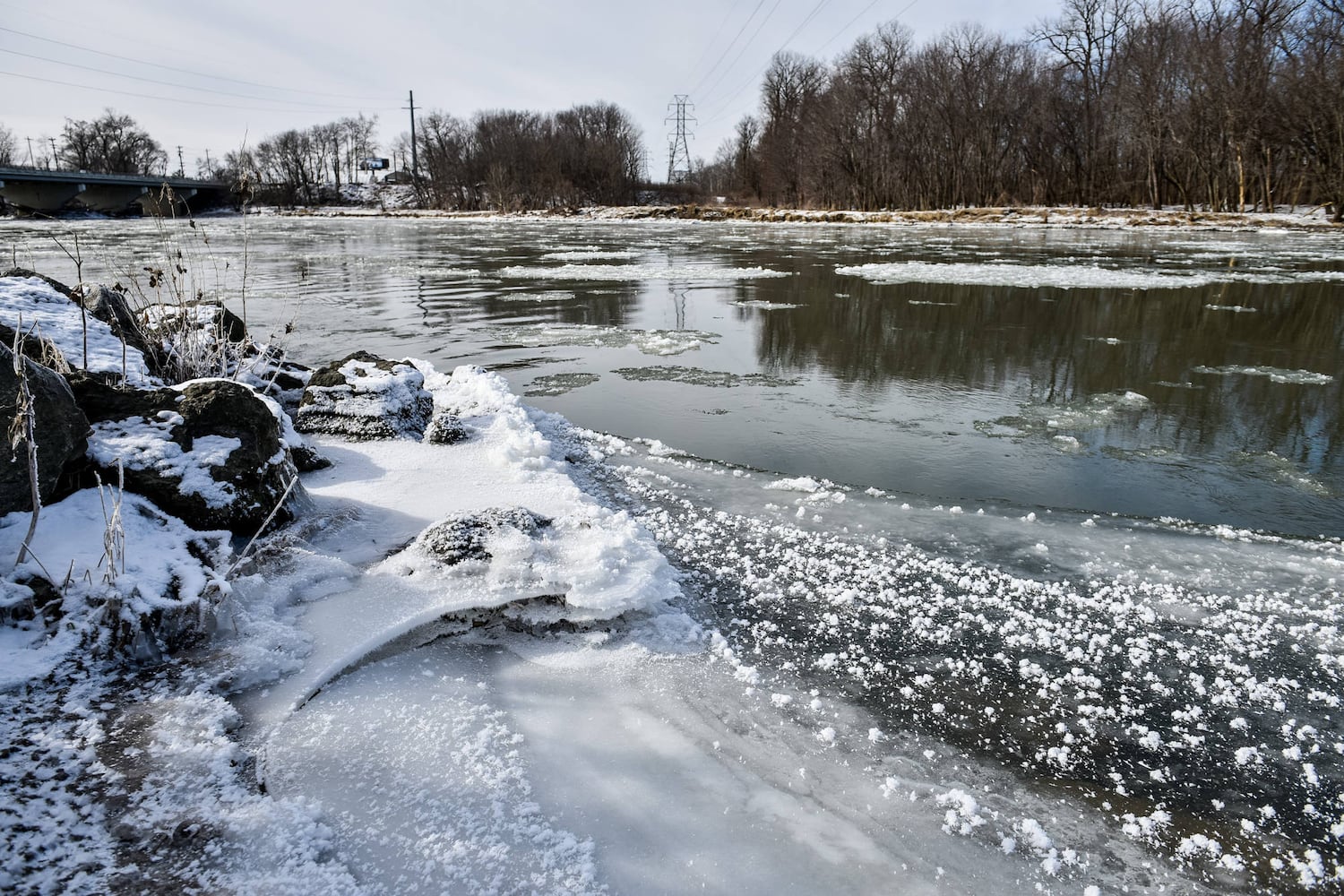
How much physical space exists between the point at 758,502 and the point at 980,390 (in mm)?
3332

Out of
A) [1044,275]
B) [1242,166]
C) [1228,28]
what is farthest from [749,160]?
[1044,275]

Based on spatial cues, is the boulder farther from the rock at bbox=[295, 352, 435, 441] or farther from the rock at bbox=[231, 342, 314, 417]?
the rock at bbox=[295, 352, 435, 441]

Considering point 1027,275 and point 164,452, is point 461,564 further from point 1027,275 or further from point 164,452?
point 1027,275

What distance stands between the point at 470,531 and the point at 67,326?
347cm

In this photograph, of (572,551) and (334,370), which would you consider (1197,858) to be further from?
(334,370)

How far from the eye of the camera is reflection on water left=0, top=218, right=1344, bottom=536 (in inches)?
182

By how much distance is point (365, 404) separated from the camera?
203 inches

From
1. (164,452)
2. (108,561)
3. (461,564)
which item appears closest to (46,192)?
(164,452)

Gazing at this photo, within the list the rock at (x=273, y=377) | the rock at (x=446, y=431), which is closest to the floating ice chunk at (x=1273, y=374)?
the rock at (x=446, y=431)

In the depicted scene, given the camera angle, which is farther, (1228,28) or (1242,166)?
(1228,28)

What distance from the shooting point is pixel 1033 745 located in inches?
90.7

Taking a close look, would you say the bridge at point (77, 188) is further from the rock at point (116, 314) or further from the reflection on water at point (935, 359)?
the rock at point (116, 314)

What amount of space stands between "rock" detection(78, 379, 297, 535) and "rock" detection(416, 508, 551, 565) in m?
0.78

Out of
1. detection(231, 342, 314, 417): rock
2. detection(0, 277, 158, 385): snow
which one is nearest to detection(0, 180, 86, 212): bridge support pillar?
detection(231, 342, 314, 417): rock
